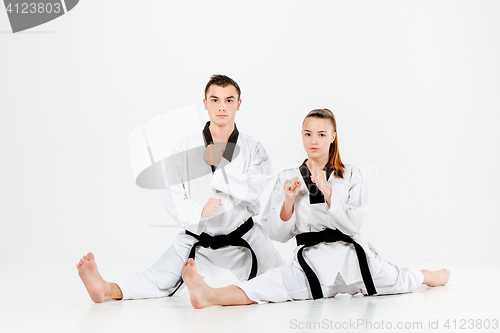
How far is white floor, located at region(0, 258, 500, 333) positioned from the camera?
7.29 feet

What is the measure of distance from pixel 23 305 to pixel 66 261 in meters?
2.58

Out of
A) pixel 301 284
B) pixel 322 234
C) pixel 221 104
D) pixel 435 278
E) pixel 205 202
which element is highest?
pixel 221 104

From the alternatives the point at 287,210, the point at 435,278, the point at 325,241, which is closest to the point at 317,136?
the point at 287,210

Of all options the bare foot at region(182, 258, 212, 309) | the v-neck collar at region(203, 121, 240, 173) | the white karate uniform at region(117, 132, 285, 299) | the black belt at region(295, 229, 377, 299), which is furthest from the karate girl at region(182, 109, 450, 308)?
the v-neck collar at region(203, 121, 240, 173)

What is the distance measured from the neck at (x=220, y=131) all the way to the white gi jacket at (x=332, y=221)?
475 mm

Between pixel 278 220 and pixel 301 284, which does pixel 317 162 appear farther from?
pixel 301 284

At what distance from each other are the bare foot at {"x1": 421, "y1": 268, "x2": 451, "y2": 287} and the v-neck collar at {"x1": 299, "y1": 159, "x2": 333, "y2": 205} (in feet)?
2.83

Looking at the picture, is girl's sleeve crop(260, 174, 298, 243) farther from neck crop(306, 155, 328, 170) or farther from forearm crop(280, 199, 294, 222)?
neck crop(306, 155, 328, 170)

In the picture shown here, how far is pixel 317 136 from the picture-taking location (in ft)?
9.88

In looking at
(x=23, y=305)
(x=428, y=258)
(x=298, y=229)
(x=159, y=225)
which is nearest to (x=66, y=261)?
(x=159, y=225)

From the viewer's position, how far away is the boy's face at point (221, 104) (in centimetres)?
324

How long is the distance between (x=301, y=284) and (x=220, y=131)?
1095 millimetres

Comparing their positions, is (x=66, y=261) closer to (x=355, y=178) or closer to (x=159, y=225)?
(x=159, y=225)

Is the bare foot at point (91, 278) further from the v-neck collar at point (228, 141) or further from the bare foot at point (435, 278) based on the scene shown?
the bare foot at point (435, 278)
